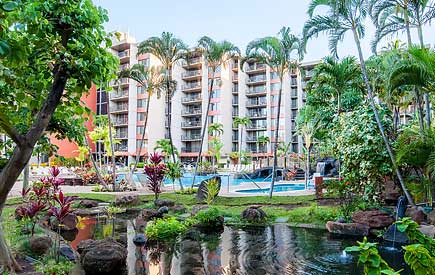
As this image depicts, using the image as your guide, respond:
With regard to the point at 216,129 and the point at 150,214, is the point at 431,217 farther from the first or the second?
the point at 216,129

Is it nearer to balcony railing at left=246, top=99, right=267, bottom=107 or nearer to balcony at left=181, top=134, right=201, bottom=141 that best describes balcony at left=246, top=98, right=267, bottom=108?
balcony railing at left=246, top=99, right=267, bottom=107

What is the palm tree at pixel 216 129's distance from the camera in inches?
1893

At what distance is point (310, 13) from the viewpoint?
10211mm

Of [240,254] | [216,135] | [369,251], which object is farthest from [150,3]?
[216,135]

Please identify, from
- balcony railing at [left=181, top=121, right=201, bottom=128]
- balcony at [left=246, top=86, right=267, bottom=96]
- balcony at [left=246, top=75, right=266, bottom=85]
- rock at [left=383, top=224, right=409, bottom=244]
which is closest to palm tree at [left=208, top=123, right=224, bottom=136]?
balcony railing at [left=181, top=121, right=201, bottom=128]

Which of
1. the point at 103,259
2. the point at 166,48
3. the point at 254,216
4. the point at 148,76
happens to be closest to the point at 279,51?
the point at 166,48

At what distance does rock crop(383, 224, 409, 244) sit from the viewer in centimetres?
750

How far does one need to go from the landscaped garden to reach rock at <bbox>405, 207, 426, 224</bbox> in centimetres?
3

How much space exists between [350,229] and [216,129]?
4036 centimetres

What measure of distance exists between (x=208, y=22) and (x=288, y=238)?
12.5 meters

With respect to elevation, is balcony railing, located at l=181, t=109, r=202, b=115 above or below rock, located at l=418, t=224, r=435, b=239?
above

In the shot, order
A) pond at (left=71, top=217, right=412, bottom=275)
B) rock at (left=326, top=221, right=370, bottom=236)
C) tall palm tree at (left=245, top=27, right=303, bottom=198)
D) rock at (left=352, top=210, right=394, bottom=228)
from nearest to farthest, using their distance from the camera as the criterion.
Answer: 1. pond at (left=71, top=217, right=412, bottom=275)
2. rock at (left=326, top=221, right=370, bottom=236)
3. rock at (left=352, top=210, right=394, bottom=228)
4. tall palm tree at (left=245, top=27, right=303, bottom=198)

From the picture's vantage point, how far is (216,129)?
48.5 metres

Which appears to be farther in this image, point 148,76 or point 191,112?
point 191,112
